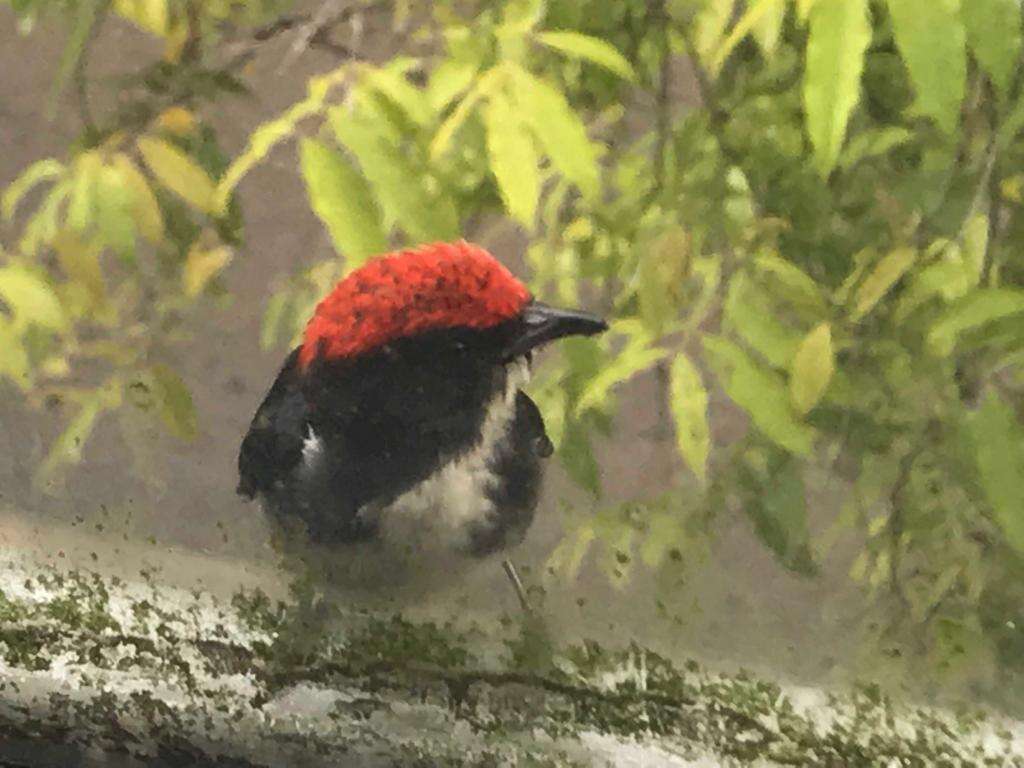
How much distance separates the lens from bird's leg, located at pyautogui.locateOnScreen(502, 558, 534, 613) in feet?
1.95

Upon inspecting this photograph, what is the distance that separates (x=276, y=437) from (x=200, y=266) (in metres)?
0.11

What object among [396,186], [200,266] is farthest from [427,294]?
[200,266]

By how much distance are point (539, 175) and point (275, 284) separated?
17cm

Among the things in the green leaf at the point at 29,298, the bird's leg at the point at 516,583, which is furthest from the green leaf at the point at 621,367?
the green leaf at the point at 29,298

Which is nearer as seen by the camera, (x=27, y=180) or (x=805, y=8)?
(x=805, y=8)

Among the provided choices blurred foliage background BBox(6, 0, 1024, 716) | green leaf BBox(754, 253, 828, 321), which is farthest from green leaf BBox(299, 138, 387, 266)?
green leaf BBox(754, 253, 828, 321)

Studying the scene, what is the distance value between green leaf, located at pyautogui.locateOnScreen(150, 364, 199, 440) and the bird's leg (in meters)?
0.20

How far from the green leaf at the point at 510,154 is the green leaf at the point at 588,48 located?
45mm

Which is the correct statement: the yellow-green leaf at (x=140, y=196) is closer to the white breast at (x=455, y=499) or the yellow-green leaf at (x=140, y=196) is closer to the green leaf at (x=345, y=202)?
the green leaf at (x=345, y=202)

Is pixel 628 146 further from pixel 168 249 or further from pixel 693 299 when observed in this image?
pixel 168 249

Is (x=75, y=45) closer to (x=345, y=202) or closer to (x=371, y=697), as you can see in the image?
(x=345, y=202)

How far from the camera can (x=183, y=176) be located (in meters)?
0.59

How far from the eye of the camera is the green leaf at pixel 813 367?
545 millimetres

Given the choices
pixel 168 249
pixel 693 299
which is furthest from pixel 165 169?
pixel 693 299
